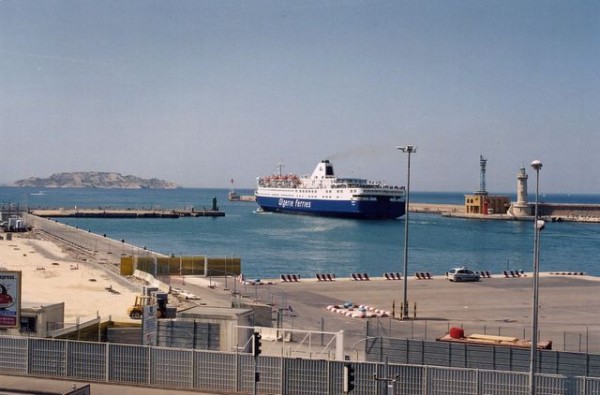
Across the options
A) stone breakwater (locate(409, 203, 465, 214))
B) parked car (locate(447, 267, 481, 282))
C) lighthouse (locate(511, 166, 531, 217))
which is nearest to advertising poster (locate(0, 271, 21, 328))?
parked car (locate(447, 267, 481, 282))

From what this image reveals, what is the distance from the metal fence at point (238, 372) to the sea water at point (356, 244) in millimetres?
37034

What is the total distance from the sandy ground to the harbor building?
110 m

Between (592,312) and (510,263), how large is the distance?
40.5 meters

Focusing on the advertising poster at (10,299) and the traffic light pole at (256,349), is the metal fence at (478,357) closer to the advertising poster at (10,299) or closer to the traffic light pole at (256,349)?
the traffic light pole at (256,349)

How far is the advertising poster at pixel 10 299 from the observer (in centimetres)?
1405

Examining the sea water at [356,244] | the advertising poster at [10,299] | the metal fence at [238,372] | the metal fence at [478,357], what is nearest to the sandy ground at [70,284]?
the advertising poster at [10,299]

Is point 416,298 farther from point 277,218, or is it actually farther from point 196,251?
point 277,218

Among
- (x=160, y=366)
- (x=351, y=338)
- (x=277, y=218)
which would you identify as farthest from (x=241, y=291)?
(x=277, y=218)

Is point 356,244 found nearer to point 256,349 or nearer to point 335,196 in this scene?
point 335,196

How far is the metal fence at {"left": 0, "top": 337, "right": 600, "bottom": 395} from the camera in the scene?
11367 mm

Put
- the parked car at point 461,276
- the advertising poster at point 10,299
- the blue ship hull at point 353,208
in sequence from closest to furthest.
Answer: the advertising poster at point 10,299
the parked car at point 461,276
the blue ship hull at point 353,208

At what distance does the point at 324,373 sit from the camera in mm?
11961

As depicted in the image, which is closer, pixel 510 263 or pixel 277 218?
pixel 510 263

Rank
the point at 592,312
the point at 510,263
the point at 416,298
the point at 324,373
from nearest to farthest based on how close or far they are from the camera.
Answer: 1. the point at 324,373
2. the point at 592,312
3. the point at 416,298
4. the point at 510,263
